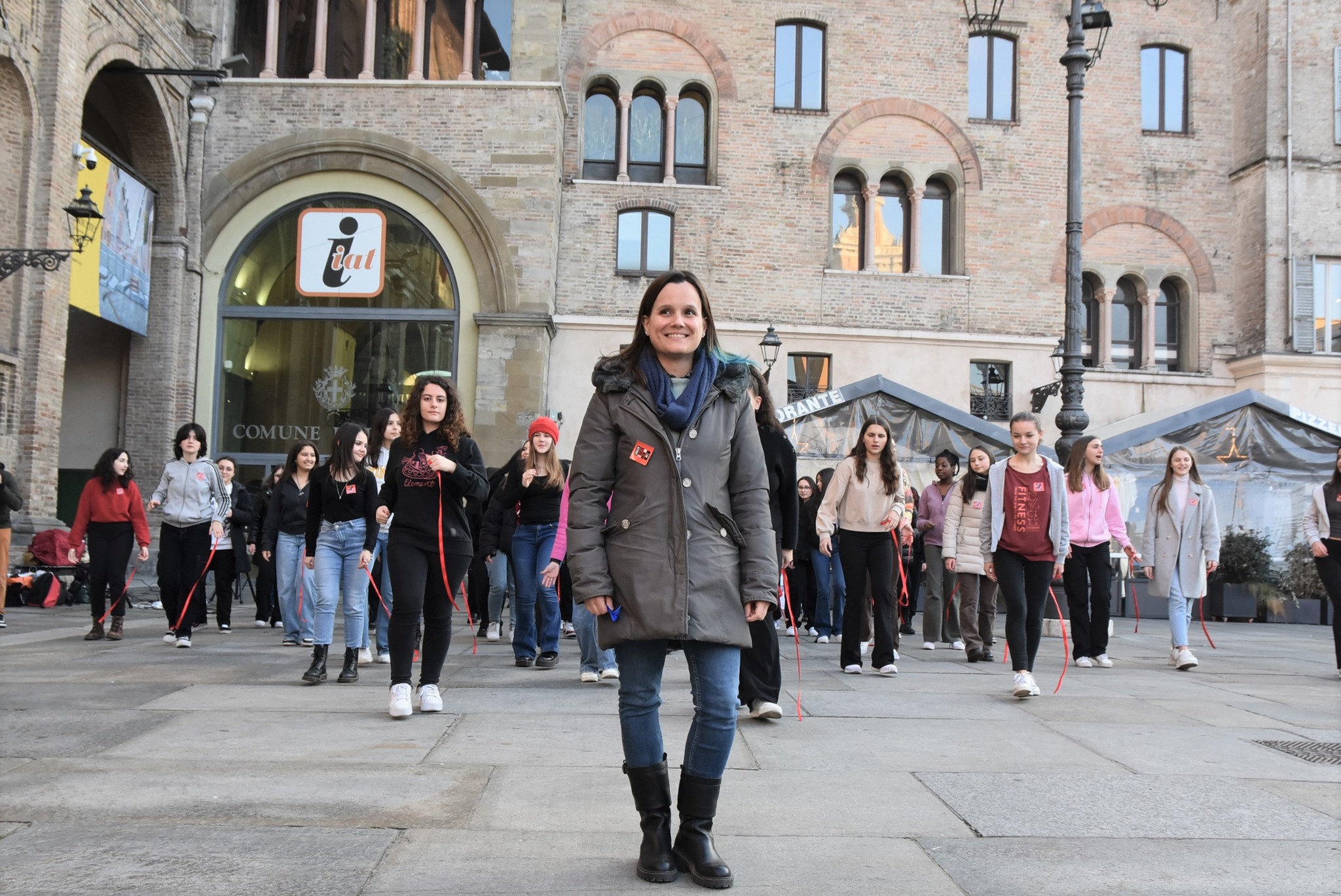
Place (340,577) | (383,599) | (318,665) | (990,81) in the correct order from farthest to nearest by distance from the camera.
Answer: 1. (990,81)
2. (383,599)
3. (340,577)
4. (318,665)

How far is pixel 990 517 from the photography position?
25.7 feet

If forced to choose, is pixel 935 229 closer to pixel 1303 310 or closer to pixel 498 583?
pixel 1303 310

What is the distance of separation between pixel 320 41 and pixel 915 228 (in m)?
12.6

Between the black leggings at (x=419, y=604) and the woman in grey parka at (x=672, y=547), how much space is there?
A: 2.95m

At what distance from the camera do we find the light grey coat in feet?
33.6

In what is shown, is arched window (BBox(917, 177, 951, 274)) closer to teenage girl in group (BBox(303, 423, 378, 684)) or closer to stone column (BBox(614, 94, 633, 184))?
stone column (BBox(614, 94, 633, 184))

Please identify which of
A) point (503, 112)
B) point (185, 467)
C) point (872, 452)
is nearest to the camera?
point (872, 452)

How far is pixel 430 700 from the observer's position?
6664 mm

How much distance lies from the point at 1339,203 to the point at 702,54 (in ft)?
46.3

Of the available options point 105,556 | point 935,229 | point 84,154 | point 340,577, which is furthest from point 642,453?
point 935,229

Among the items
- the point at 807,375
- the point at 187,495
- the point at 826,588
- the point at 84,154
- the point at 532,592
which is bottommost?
the point at 826,588

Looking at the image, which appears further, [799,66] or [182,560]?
[799,66]

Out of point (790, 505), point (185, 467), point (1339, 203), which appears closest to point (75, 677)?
point (185, 467)

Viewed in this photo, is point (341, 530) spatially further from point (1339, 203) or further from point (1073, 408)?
point (1339, 203)
